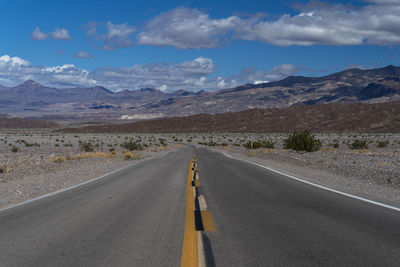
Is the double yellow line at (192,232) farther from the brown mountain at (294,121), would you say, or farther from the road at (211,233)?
the brown mountain at (294,121)

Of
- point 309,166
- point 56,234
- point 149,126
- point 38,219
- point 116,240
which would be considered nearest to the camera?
point 116,240

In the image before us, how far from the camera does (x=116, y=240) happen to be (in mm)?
5645

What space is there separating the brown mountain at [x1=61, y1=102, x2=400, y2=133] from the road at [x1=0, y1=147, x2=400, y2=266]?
10275 centimetres

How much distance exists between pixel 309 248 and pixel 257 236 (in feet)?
2.76

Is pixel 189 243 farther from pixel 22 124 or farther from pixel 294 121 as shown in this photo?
pixel 22 124

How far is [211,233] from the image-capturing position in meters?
6.04

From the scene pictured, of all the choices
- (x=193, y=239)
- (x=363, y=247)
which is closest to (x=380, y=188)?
(x=363, y=247)

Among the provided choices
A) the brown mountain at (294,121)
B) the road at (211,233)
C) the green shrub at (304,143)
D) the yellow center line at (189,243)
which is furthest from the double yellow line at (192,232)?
the brown mountain at (294,121)

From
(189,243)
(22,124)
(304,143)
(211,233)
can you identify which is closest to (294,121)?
(304,143)

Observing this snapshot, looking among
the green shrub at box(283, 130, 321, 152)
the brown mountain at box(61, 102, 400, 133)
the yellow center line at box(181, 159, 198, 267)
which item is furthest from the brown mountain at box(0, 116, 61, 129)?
the yellow center line at box(181, 159, 198, 267)

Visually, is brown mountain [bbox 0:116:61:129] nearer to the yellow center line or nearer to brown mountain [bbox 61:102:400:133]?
brown mountain [bbox 61:102:400:133]

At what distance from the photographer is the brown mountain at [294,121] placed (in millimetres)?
113250

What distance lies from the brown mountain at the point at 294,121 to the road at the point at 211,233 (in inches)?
4045

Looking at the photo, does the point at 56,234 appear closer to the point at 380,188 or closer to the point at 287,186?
the point at 287,186
